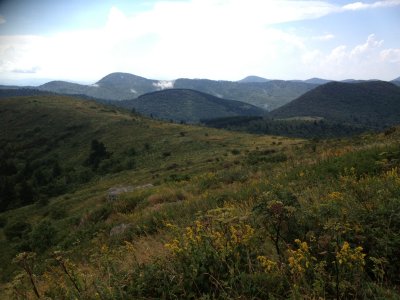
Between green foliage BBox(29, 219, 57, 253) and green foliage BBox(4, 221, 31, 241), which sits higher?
green foliage BBox(29, 219, 57, 253)

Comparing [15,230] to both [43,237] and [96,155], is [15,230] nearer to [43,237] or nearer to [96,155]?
[43,237]

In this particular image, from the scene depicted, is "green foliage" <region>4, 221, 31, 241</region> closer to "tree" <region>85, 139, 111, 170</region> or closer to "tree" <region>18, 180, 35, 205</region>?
"tree" <region>18, 180, 35, 205</region>

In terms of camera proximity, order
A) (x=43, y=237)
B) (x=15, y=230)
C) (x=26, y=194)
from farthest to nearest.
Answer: (x=26, y=194), (x=15, y=230), (x=43, y=237)

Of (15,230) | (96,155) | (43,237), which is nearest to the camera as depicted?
(43,237)

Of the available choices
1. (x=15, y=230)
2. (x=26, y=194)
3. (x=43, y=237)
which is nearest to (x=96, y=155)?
(x=26, y=194)

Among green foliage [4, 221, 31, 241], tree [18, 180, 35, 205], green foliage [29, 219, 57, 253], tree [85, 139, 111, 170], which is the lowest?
tree [18, 180, 35, 205]

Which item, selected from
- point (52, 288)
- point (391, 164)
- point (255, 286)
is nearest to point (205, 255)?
point (255, 286)

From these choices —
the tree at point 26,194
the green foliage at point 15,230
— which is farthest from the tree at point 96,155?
the green foliage at point 15,230

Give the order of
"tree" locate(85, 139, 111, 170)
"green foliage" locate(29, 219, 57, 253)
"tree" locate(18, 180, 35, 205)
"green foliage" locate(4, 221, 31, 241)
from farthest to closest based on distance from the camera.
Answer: "tree" locate(85, 139, 111, 170), "tree" locate(18, 180, 35, 205), "green foliage" locate(4, 221, 31, 241), "green foliage" locate(29, 219, 57, 253)

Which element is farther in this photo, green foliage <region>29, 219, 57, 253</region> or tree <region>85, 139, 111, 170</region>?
tree <region>85, 139, 111, 170</region>

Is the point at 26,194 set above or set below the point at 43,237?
below

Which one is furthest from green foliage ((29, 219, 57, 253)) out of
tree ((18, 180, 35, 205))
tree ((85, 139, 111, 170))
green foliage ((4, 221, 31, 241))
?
tree ((85, 139, 111, 170))

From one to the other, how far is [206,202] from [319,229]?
479 centimetres

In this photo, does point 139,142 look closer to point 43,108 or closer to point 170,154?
point 170,154
